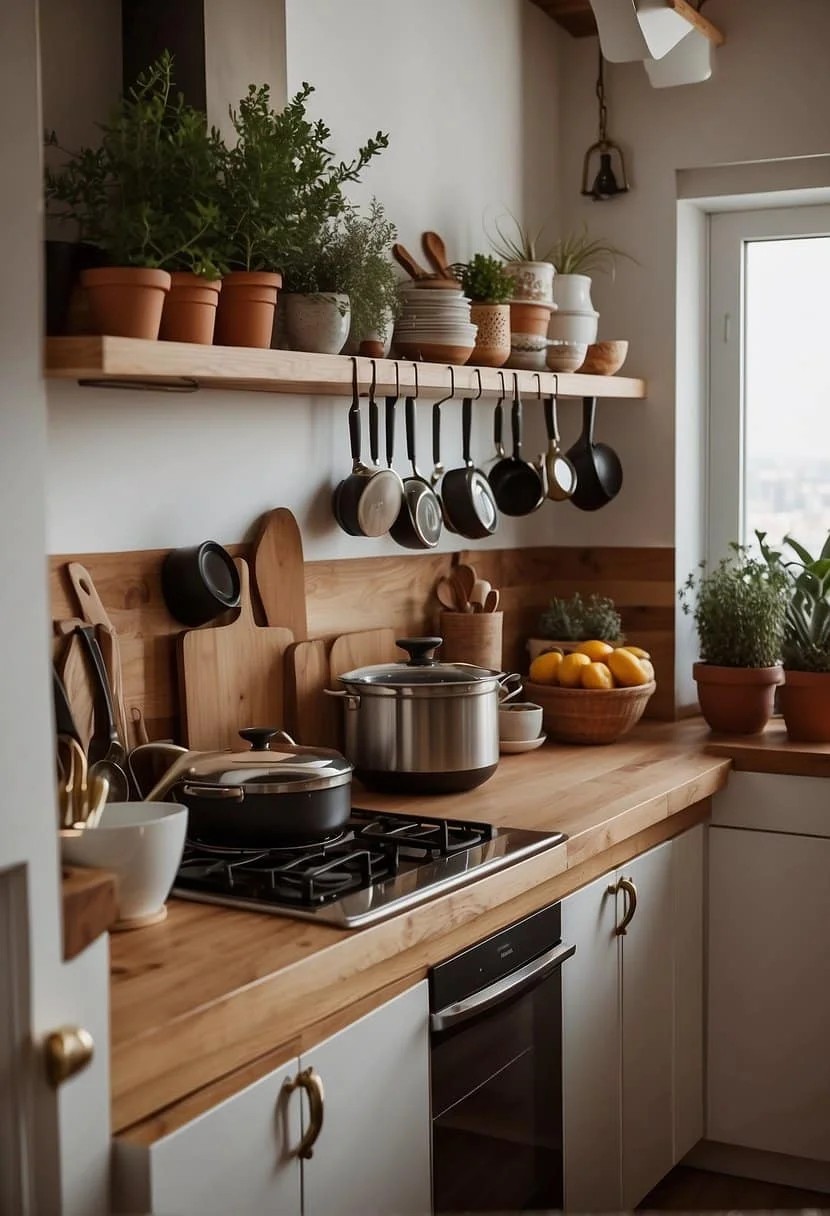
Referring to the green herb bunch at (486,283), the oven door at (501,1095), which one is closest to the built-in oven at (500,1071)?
the oven door at (501,1095)

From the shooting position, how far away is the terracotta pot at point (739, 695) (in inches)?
125

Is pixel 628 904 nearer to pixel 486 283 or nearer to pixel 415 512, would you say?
pixel 415 512

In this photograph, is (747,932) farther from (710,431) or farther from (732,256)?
(732,256)

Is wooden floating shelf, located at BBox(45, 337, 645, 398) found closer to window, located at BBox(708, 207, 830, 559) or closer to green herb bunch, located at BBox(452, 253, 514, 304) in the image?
green herb bunch, located at BBox(452, 253, 514, 304)

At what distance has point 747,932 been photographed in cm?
300

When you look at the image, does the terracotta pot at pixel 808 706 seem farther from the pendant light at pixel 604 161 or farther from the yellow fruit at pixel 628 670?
the pendant light at pixel 604 161

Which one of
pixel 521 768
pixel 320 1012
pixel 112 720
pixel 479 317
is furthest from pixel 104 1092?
pixel 479 317

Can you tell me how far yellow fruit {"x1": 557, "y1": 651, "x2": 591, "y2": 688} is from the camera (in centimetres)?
315

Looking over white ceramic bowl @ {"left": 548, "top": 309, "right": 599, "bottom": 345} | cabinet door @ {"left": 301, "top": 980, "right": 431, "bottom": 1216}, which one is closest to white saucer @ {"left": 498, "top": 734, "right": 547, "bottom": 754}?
white ceramic bowl @ {"left": 548, "top": 309, "right": 599, "bottom": 345}

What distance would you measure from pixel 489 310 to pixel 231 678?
92 cm

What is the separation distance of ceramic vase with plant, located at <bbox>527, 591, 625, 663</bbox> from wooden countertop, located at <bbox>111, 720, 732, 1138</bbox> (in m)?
0.77

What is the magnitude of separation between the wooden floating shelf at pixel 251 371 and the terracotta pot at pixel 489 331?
39 mm

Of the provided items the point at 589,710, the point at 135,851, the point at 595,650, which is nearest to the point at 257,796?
the point at 135,851

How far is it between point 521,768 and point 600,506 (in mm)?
844
